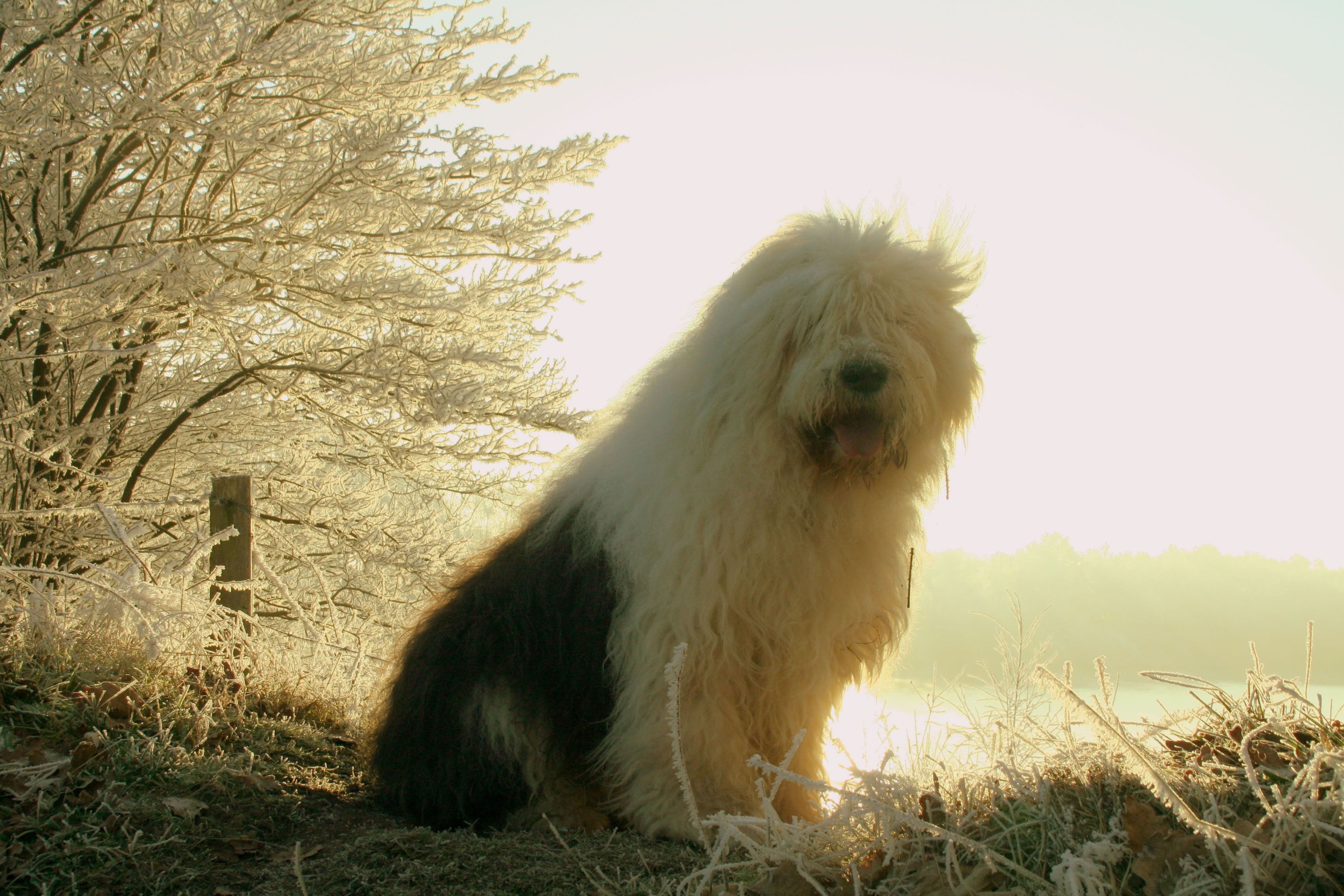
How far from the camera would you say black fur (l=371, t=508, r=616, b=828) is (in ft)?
9.97

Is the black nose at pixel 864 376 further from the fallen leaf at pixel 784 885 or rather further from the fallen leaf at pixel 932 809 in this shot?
the fallen leaf at pixel 784 885

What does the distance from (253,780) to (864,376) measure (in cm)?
258

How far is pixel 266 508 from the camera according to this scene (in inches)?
231

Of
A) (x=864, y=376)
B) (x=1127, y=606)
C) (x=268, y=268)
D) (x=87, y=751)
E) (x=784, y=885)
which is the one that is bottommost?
(x=87, y=751)

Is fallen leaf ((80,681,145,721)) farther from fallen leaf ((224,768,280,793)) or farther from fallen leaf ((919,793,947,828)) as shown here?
fallen leaf ((919,793,947,828))

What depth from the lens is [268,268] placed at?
482cm

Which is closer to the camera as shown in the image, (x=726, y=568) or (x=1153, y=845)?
(x=1153, y=845)

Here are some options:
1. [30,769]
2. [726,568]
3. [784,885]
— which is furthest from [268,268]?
[784,885]

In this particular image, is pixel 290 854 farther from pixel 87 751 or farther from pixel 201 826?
pixel 87 751

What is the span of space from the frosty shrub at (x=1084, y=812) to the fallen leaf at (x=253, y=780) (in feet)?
6.04

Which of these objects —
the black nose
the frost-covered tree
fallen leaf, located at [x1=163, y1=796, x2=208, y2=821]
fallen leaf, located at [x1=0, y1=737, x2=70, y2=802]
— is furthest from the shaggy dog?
the frost-covered tree

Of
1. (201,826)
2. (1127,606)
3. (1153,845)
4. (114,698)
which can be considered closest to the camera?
(1153,845)

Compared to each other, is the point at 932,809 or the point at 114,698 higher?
the point at 932,809

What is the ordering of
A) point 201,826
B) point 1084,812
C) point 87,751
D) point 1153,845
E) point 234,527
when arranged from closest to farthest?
1. point 1153,845
2. point 1084,812
3. point 201,826
4. point 87,751
5. point 234,527
